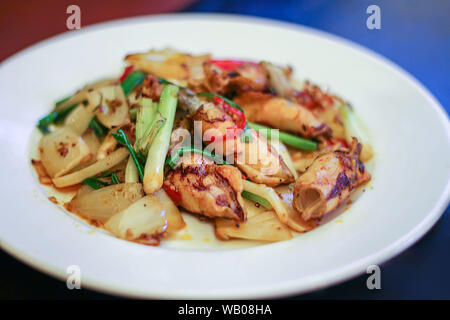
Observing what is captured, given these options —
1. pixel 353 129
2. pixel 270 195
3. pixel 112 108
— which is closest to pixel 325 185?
pixel 270 195

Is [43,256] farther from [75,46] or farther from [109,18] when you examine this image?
[109,18]

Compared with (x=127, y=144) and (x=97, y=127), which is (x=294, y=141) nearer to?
(x=127, y=144)

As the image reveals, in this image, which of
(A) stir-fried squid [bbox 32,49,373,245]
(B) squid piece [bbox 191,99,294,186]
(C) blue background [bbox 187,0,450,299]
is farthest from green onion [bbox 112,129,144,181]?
(C) blue background [bbox 187,0,450,299]

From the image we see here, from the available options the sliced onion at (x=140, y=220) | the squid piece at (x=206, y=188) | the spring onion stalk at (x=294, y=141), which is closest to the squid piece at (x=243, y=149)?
the squid piece at (x=206, y=188)

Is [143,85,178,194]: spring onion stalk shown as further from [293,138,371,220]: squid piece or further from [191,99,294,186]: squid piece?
[293,138,371,220]: squid piece

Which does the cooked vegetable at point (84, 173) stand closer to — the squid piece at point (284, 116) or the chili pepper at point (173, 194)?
the chili pepper at point (173, 194)

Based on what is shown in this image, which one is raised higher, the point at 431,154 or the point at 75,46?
the point at 75,46

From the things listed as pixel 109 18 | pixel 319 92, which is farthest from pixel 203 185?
pixel 109 18
